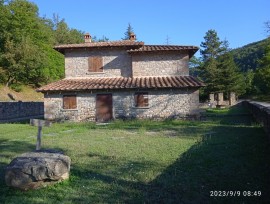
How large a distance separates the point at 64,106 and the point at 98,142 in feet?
35.8

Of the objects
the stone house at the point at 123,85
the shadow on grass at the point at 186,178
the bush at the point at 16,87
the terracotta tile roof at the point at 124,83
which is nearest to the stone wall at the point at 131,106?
the stone house at the point at 123,85

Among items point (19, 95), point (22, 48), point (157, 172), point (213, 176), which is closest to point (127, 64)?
point (157, 172)

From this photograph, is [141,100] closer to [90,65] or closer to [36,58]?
[90,65]

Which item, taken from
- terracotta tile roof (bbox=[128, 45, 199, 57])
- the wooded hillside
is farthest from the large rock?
the wooded hillside

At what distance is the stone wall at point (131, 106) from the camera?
20859 millimetres

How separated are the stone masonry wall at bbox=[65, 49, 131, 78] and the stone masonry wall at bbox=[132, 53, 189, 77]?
30.6 inches

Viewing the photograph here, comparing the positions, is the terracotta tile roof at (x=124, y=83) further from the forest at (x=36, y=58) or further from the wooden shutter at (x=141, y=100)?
the forest at (x=36, y=58)

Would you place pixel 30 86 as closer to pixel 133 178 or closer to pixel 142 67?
A: pixel 142 67

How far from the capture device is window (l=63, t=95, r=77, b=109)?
70.7 ft

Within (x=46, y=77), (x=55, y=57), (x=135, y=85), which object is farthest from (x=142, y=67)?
(x=55, y=57)

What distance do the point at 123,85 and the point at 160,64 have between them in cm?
374

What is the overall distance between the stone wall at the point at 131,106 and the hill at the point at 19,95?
1734cm

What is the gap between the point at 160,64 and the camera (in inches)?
898

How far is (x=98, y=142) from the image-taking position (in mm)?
11516
